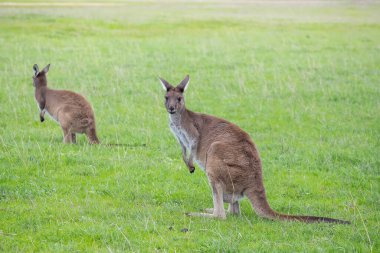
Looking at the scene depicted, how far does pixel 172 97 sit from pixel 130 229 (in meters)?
2.08

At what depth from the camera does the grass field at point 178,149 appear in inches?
245

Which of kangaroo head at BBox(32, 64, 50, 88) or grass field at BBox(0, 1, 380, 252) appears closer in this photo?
grass field at BBox(0, 1, 380, 252)

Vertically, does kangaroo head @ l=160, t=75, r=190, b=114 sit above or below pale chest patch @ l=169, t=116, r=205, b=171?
above

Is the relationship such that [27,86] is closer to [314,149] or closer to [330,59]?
[314,149]

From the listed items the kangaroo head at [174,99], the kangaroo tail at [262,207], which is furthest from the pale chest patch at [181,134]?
the kangaroo tail at [262,207]

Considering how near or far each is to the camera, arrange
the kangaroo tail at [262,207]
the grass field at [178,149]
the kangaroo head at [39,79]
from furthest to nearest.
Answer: the kangaroo head at [39,79], the kangaroo tail at [262,207], the grass field at [178,149]

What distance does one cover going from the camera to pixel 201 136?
25.0 feet

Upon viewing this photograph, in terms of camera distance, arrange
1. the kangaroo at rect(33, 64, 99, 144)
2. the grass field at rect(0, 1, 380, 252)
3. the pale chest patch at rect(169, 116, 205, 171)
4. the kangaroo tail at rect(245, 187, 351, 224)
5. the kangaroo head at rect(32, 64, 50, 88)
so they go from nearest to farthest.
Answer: the grass field at rect(0, 1, 380, 252), the kangaroo tail at rect(245, 187, 351, 224), the pale chest patch at rect(169, 116, 205, 171), the kangaroo at rect(33, 64, 99, 144), the kangaroo head at rect(32, 64, 50, 88)

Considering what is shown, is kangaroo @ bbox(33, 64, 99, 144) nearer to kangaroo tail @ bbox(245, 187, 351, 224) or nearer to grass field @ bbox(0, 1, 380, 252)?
grass field @ bbox(0, 1, 380, 252)

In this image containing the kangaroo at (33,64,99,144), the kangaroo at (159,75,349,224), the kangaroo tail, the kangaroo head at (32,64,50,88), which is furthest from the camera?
the kangaroo head at (32,64,50,88)

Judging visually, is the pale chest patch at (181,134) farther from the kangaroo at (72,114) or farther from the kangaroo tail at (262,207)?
the kangaroo at (72,114)

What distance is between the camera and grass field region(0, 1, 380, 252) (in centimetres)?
622

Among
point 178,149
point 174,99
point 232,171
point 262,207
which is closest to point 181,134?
point 174,99

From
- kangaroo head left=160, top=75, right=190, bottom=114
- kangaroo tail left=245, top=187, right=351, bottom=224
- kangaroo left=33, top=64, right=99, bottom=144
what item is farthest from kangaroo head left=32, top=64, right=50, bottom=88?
kangaroo tail left=245, top=187, right=351, bottom=224
